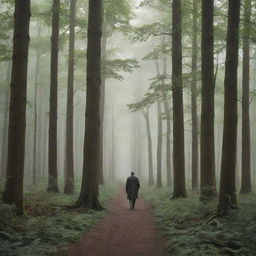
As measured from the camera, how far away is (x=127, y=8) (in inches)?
701

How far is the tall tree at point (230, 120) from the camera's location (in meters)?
9.37

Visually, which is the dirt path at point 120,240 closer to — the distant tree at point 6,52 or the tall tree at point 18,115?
the tall tree at point 18,115

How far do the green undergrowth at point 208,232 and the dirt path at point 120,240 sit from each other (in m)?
0.36

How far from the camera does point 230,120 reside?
9.38 metres

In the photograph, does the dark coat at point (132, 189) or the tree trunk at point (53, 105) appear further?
the tree trunk at point (53, 105)

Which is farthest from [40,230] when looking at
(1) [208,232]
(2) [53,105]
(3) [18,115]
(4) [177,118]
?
(2) [53,105]

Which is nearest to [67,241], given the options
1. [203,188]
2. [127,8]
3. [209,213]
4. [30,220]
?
[30,220]

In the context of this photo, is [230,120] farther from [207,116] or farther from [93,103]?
[93,103]

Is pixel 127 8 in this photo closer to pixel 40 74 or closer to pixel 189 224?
pixel 189 224

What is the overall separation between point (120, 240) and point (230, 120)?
460 cm

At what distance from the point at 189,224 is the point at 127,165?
95.7 metres

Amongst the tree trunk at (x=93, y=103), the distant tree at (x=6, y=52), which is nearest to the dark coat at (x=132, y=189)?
the tree trunk at (x=93, y=103)

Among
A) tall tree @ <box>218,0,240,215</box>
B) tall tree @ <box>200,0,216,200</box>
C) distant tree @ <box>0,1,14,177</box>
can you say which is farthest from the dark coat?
distant tree @ <box>0,1,14,177</box>

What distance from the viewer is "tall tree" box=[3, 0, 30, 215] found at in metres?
9.38
